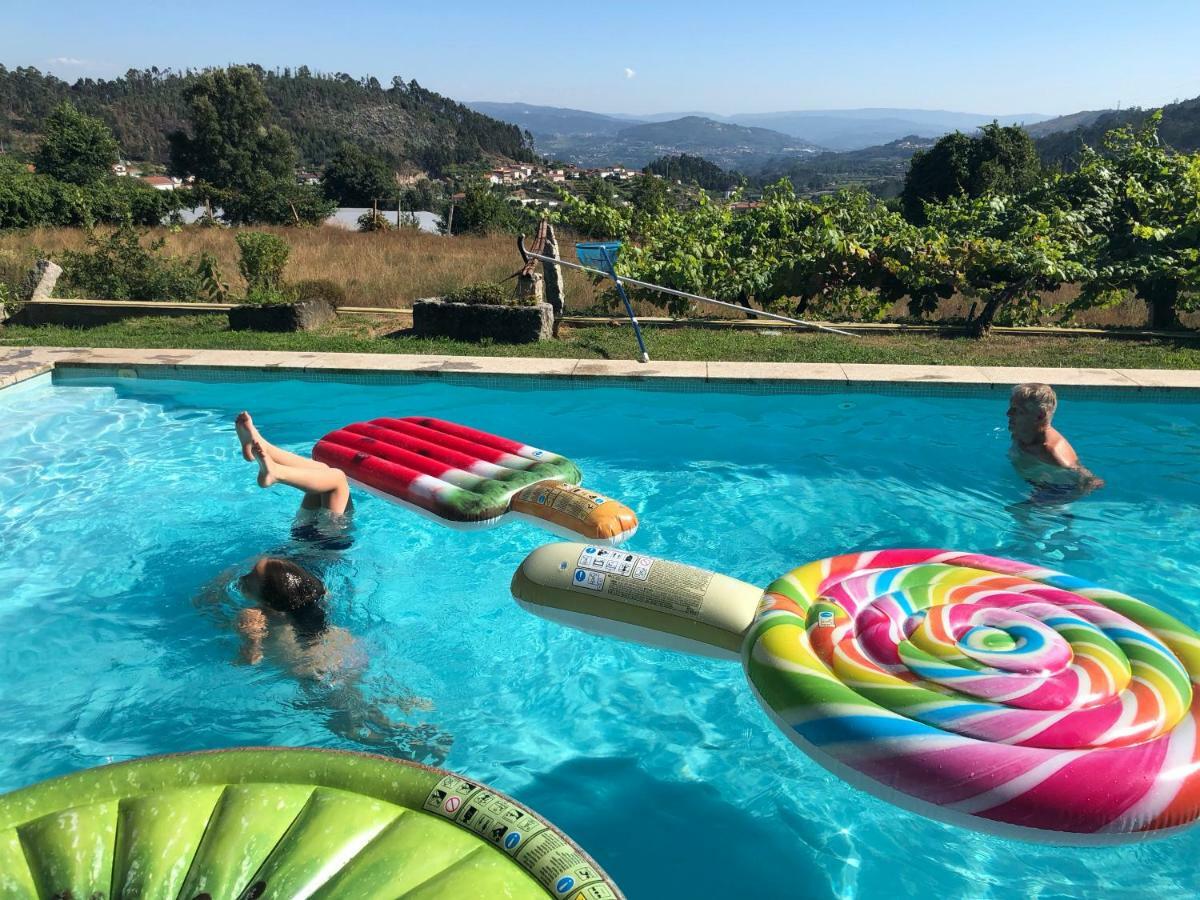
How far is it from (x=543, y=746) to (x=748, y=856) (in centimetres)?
106

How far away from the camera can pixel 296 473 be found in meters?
5.09

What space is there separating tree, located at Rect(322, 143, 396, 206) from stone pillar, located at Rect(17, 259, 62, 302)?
139 feet

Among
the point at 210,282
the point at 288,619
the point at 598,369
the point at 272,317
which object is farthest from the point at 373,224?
the point at 288,619

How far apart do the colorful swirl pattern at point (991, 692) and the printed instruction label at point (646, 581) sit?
0.29 meters

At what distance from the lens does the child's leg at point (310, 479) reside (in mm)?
4699

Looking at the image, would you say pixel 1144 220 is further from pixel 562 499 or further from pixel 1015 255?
pixel 562 499

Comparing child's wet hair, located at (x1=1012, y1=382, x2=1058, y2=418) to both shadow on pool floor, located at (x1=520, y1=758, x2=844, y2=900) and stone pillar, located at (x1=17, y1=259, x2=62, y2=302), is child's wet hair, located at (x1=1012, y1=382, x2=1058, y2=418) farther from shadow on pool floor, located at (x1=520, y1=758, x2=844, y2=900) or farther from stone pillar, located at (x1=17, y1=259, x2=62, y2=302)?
stone pillar, located at (x1=17, y1=259, x2=62, y2=302)

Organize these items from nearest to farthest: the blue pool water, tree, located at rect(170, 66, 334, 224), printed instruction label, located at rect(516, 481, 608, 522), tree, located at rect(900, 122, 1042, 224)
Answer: the blue pool water → printed instruction label, located at rect(516, 481, 608, 522) → tree, located at rect(170, 66, 334, 224) → tree, located at rect(900, 122, 1042, 224)

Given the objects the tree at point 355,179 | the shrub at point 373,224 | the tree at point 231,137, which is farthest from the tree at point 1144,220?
the tree at point 355,179

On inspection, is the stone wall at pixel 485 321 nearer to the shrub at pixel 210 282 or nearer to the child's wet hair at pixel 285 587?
the shrub at pixel 210 282

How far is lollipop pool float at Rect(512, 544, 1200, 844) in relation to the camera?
2756mm

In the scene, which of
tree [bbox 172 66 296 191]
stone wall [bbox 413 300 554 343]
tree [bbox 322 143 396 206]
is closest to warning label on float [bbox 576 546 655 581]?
stone wall [bbox 413 300 554 343]

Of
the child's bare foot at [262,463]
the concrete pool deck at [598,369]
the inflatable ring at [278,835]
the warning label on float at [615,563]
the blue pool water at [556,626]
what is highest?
the child's bare foot at [262,463]

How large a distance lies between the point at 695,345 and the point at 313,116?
115646 mm
